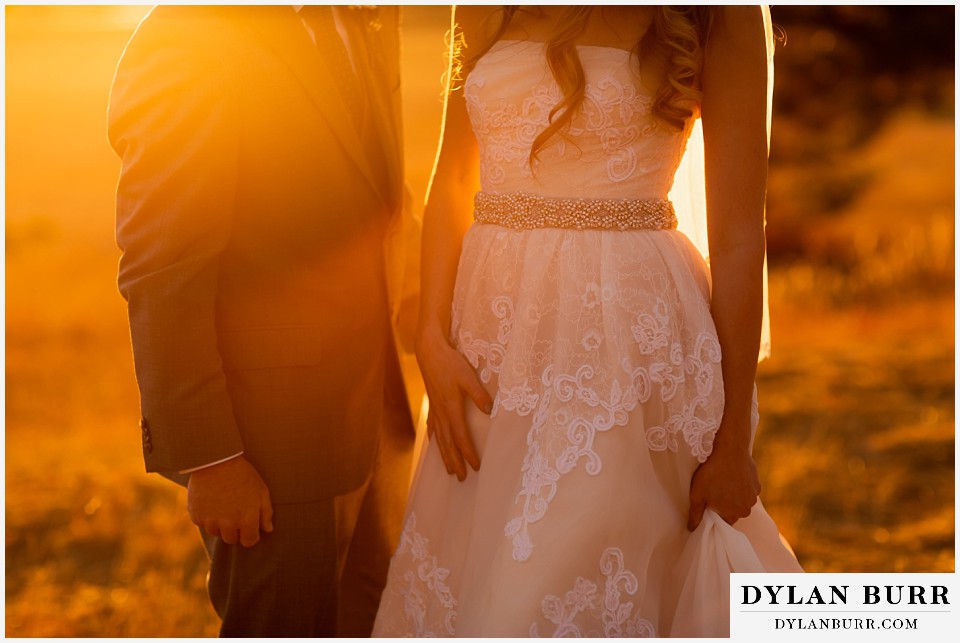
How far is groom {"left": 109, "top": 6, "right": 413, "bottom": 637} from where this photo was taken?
206cm

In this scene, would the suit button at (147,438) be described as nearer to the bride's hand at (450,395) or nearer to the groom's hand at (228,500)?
the groom's hand at (228,500)

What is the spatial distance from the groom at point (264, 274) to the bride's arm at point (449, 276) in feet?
0.63

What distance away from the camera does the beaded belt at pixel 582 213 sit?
2.09m

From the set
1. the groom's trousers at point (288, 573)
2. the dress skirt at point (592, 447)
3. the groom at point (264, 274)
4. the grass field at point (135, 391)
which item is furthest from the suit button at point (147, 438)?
the grass field at point (135, 391)

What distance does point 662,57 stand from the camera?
6.59 ft

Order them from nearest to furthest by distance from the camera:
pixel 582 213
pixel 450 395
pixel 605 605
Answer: pixel 605 605
pixel 582 213
pixel 450 395

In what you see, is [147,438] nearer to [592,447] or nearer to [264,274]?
[264,274]

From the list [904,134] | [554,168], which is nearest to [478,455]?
[554,168]

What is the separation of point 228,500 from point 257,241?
671mm

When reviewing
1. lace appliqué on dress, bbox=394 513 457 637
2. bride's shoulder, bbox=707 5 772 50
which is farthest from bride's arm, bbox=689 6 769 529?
lace appliqué on dress, bbox=394 513 457 637

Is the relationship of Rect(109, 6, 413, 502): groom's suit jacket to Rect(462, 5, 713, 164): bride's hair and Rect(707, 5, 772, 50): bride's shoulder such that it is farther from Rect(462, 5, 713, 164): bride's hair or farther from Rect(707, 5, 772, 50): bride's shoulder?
Rect(707, 5, 772, 50): bride's shoulder

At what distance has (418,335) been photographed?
2.30m

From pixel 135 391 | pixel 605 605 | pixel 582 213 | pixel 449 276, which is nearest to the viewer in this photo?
pixel 605 605

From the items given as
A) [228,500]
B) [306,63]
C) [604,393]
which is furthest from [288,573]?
[306,63]
